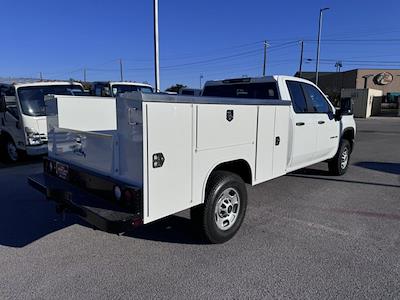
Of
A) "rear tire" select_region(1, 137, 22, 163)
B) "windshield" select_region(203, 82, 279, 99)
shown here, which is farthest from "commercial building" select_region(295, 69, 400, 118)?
"rear tire" select_region(1, 137, 22, 163)

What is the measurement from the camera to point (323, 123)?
6262 mm

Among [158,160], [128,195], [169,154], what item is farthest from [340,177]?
[128,195]

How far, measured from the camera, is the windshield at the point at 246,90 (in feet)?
17.3

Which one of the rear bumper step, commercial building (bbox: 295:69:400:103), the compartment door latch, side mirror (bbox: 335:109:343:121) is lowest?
the rear bumper step

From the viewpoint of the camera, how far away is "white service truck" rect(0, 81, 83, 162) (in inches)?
329

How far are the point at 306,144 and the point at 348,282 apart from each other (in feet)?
9.32

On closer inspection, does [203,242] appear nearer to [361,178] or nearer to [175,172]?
[175,172]

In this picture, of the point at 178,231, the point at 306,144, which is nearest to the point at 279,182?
the point at 306,144

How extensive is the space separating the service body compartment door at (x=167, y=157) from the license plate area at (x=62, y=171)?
4.79 feet

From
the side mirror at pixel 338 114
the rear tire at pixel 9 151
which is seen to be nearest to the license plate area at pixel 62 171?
the side mirror at pixel 338 114

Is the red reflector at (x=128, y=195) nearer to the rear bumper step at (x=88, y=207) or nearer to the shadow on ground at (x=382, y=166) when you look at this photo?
the rear bumper step at (x=88, y=207)

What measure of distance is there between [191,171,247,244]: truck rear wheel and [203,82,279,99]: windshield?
1.78 m

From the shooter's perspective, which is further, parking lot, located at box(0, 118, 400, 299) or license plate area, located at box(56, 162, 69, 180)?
license plate area, located at box(56, 162, 69, 180)

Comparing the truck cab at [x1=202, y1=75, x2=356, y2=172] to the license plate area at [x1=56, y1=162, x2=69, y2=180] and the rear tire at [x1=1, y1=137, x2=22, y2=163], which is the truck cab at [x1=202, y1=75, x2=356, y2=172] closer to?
the license plate area at [x1=56, y1=162, x2=69, y2=180]
